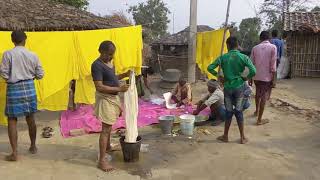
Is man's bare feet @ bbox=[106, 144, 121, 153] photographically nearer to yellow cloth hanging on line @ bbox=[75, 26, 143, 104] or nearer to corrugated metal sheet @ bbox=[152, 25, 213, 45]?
yellow cloth hanging on line @ bbox=[75, 26, 143, 104]

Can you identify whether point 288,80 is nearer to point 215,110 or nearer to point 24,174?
point 215,110

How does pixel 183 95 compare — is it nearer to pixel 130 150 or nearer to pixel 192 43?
pixel 192 43

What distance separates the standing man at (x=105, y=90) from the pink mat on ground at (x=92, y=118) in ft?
6.49

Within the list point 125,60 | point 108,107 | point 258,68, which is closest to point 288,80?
point 258,68

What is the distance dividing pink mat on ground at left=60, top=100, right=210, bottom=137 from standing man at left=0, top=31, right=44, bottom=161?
166 cm

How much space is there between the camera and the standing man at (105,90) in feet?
17.0

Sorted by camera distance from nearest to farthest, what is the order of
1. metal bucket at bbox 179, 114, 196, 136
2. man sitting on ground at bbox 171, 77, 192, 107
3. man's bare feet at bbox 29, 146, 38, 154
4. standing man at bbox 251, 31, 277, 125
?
man's bare feet at bbox 29, 146, 38, 154
metal bucket at bbox 179, 114, 196, 136
standing man at bbox 251, 31, 277, 125
man sitting on ground at bbox 171, 77, 192, 107

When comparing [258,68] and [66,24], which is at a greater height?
[66,24]

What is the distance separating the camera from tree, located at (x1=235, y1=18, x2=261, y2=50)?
2697 cm

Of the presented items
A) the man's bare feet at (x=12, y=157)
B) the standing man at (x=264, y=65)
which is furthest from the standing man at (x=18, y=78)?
the standing man at (x=264, y=65)

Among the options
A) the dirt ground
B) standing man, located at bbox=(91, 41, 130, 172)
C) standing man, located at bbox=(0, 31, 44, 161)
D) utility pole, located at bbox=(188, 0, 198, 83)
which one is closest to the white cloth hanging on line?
standing man, located at bbox=(91, 41, 130, 172)

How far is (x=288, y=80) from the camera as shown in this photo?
15.1 metres

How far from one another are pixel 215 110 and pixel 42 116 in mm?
3512

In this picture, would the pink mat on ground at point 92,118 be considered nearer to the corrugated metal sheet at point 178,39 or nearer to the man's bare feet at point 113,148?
the man's bare feet at point 113,148
